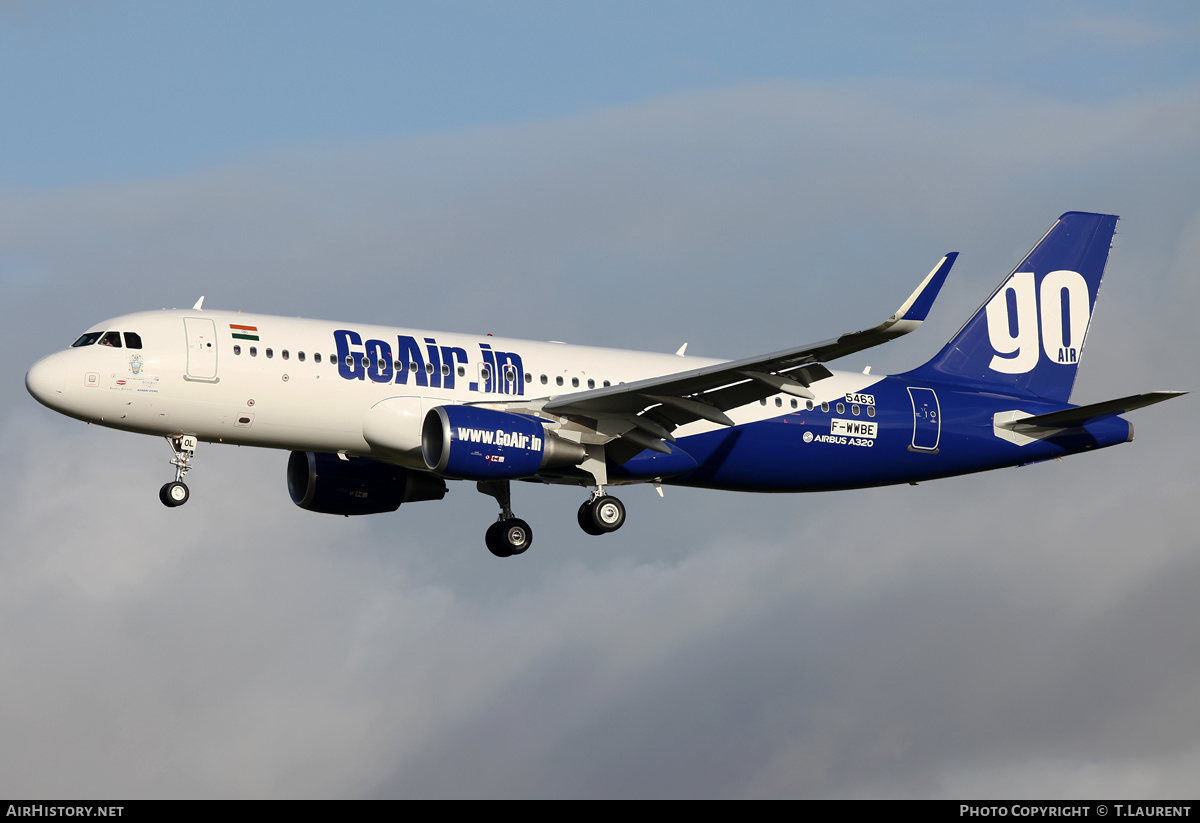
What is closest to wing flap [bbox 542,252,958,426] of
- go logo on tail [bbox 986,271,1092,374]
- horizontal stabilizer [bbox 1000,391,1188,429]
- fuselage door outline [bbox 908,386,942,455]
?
fuselage door outline [bbox 908,386,942,455]

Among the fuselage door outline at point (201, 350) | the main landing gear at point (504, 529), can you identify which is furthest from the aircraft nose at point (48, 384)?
the main landing gear at point (504, 529)

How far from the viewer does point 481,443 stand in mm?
34125

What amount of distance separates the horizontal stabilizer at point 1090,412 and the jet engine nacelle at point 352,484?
620 inches

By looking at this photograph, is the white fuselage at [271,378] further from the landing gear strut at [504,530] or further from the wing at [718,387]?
the landing gear strut at [504,530]

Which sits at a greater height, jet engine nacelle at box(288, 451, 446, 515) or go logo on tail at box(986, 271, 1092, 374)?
go logo on tail at box(986, 271, 1092, 374)

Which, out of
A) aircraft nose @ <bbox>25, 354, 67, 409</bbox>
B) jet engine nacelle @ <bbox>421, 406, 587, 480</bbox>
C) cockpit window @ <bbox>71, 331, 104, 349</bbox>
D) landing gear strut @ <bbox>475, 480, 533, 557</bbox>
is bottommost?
landing gear strut @ <bbox>475, 480, 533, 557</bbox>

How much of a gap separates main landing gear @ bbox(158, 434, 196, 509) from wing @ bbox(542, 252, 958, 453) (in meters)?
8.11

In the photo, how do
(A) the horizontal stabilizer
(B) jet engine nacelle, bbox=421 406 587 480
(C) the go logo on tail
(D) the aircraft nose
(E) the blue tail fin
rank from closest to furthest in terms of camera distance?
(D) the aircraft nose
(B) jet engine nacelle, bbox=421 406 587 480
(A) the horizontal stabilizer
(E) the blue tail fin
(C) the go logo on tail

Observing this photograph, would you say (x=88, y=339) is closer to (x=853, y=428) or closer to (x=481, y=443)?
(x=481, y=443)

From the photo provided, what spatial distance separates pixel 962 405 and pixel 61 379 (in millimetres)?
22700

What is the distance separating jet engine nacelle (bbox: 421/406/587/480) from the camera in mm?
33906

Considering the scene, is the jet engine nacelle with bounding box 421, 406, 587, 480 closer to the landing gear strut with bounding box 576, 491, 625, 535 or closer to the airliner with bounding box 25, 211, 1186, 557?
the airliner with bounding box 25, 211, 1186, 557

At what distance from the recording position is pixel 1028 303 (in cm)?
4372
